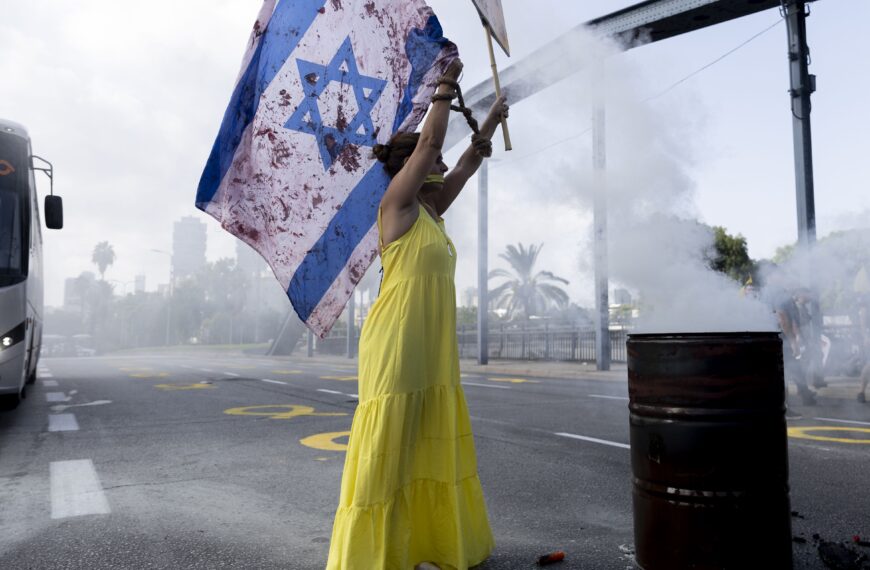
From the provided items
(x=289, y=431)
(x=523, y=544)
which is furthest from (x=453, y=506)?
(x=289, y=431)

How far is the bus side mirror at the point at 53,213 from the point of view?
826cm

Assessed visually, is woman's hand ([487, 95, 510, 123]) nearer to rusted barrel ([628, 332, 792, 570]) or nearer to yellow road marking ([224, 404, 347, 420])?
rusted barrel ([628, 332, 792, 570])

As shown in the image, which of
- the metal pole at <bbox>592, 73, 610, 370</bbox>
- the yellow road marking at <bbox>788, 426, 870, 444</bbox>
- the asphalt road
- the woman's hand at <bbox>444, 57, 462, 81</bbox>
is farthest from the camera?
the metal pole at <bbox>592, 73, 610, 370</bbox>

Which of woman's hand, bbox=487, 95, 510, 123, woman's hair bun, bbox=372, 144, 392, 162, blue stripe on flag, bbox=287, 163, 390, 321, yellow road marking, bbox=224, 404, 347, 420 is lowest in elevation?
yellow road marking, bbox=224, 404, 347, 420

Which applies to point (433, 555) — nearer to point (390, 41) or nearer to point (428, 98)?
point (428, 98)

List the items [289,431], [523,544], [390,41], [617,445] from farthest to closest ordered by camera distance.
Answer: [289,431] → [617,445] → [390,41] → [523,544]

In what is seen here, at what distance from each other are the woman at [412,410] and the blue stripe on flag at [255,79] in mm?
907

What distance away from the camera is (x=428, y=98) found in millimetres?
3215

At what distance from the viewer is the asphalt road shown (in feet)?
10.1

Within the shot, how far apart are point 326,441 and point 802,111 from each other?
36.2ft

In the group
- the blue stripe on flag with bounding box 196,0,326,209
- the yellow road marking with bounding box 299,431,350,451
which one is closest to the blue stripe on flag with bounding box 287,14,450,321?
the blue stripe on flag with bounding box 196,0,326,209

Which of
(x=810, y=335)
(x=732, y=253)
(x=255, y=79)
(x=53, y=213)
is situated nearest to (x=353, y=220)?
(x=255, y=79)

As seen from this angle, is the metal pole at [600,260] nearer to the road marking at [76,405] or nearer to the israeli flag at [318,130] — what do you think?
the road marking at [76,405]

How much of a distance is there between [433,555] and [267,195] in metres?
1.79
